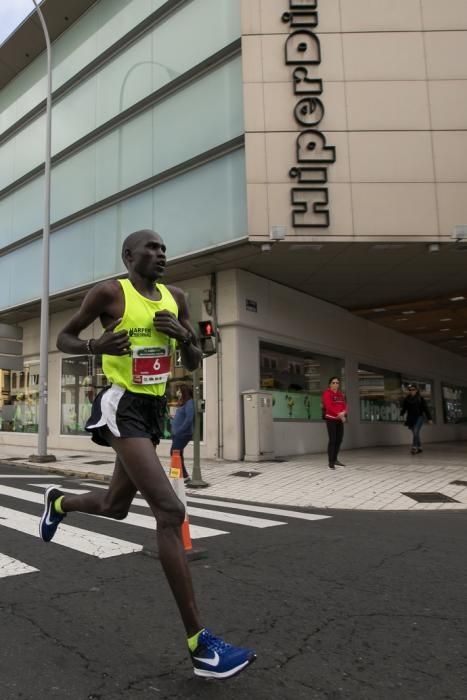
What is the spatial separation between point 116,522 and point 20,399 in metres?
16.4

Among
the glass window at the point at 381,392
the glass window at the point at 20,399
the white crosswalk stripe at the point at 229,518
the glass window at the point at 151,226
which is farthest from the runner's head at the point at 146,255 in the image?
the glass window at the point at 20,399

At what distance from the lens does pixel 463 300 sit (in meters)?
17.7

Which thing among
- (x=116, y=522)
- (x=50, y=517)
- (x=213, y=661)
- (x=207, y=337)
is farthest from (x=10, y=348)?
(x=213, y=661)

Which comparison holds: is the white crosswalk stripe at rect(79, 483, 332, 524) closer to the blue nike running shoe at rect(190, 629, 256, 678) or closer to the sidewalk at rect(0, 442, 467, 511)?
the sidewalk at rect(0, 442, 467, 511)

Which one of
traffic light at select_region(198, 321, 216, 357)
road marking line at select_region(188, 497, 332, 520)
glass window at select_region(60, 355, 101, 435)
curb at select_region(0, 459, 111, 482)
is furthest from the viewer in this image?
glass window at select_region(60, 355, 101, 435)

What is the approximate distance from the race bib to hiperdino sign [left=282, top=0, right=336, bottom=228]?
9236 mm

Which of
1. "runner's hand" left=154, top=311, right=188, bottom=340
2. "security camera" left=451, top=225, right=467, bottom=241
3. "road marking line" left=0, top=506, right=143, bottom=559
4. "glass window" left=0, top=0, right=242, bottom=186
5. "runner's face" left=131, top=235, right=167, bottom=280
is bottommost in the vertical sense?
"road marking line" left=0, top=506, right=143, bottom=559

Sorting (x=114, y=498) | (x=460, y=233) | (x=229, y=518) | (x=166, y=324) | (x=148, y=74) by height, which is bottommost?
(x=229, y=518)

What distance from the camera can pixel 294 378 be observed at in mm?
15430

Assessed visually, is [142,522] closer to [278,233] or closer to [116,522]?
[116,522]

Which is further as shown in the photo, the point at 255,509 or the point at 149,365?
the point at 255,509

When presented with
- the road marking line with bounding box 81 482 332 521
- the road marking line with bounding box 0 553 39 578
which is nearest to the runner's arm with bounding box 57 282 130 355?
the road marking line with bounding box 0 553 39 578

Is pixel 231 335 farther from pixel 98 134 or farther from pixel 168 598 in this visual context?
pixel 168 598

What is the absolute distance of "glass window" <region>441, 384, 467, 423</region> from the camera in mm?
26828
